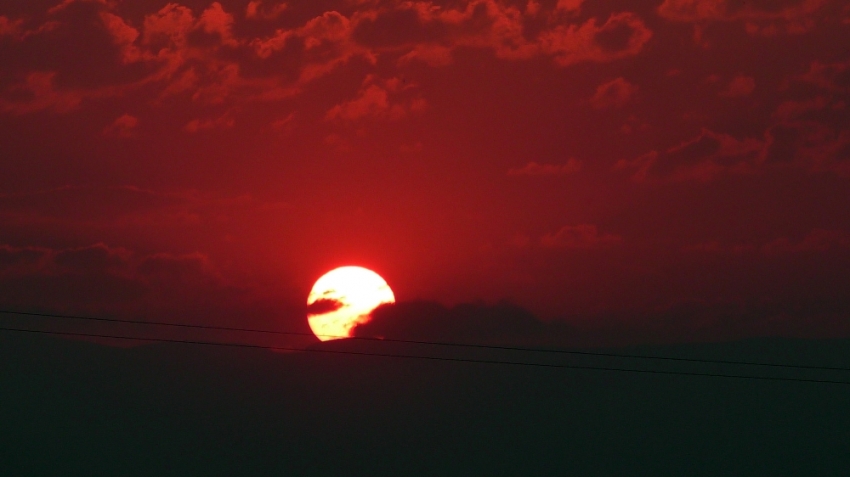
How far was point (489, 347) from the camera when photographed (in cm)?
3950

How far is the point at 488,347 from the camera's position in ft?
130

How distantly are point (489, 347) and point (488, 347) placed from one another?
0.07 metres
